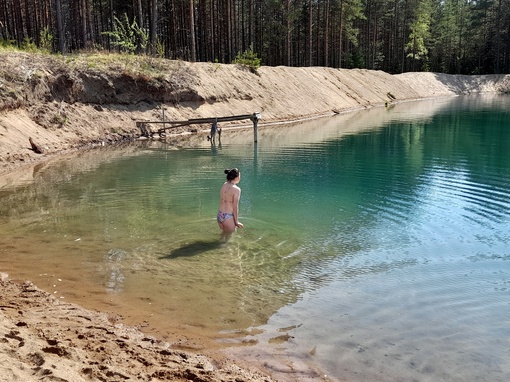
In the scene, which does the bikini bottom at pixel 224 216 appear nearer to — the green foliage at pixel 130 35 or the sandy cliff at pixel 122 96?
the sandy cliff at pixel 122 96

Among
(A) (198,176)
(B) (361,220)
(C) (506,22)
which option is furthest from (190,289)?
(C) (506,22)

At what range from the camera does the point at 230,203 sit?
998 centimetres

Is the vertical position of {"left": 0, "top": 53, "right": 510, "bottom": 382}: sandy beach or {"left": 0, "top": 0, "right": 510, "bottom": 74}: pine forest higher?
{"left": 0, "top": 0, "right": 510, "bottom": 74}: pine forest

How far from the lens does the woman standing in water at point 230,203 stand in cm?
968

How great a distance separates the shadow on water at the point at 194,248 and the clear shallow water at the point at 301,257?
4 cm

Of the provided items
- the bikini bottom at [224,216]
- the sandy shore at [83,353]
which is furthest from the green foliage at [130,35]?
the sandy shore at [83,353]

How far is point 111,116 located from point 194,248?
19445mm

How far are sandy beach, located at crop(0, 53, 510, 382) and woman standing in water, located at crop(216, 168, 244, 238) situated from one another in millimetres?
3802

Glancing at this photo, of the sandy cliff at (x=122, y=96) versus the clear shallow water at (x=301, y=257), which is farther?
the sandy cliff at (x=122, y=96)

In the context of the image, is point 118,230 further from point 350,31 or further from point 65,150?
point 350,31


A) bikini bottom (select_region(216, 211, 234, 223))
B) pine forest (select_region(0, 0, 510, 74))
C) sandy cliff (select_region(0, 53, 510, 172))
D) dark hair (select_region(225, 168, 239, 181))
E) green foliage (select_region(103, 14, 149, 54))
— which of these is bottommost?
bikini bottom (select_region(216, 211, 234, 223))

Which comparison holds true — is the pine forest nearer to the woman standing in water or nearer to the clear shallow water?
the clear shallow water

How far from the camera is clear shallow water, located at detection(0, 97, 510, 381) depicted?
20.8 ft

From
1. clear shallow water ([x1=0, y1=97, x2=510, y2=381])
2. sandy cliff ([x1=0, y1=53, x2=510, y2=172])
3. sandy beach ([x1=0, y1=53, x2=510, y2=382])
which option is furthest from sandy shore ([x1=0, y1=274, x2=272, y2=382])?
sandy cliff ([x1=0, y1=53, x2=510, y2=172])
